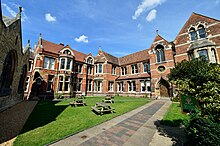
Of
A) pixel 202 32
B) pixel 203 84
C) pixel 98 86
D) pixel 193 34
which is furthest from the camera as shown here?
pixel 98 86

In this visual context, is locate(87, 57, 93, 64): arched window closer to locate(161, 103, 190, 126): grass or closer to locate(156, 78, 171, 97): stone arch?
locate(156, 78, 171, 97): stone arch

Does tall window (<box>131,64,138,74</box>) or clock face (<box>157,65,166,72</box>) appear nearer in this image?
clock face (<box>157,65,166,72</box>)

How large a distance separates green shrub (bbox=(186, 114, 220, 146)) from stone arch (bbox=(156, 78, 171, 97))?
16.5 meters

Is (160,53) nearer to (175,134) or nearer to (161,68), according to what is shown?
(161,68)

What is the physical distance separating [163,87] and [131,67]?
30.9ft

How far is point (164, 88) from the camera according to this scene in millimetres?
19281

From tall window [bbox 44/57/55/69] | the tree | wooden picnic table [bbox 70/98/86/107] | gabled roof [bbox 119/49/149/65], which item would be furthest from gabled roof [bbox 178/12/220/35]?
tall window [bbox 44/57/55/69]

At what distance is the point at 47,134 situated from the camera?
5.02m

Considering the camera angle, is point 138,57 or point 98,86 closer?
point 98,86

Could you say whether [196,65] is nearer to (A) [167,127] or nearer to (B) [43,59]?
(A) [167,127]

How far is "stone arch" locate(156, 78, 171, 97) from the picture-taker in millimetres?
18727

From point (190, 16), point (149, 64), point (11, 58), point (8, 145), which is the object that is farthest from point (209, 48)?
point (11, 58)

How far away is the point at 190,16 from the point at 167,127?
73.2 feet

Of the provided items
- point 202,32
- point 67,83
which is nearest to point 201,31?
point 202,32
